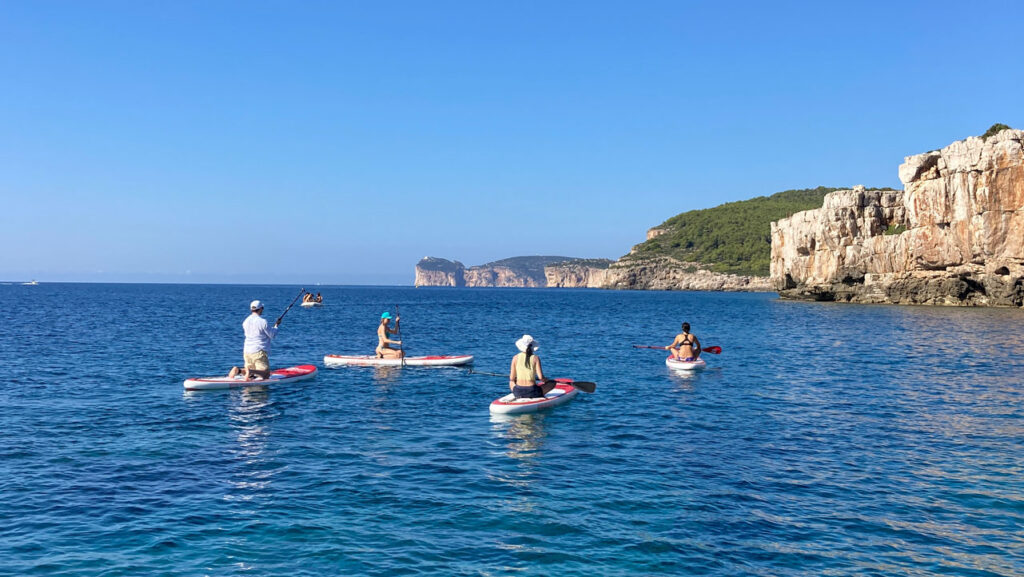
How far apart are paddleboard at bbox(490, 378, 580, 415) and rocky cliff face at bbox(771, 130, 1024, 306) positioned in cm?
6841

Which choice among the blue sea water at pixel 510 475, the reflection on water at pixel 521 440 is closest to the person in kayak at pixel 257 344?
the blue sea water at pixel 510 475

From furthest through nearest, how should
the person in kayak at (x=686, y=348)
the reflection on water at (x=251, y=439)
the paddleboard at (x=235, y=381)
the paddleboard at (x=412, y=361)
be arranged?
the paddleboard at (x=412, y=361) → the person in kayak at (x=686, y=348) → the paddleboard at (x=235, y=381) → the reflection on water at (x=251, y=439)

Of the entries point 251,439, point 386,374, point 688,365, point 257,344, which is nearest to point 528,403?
point 251,439

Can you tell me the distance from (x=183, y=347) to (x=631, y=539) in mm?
34592

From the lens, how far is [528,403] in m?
20.0

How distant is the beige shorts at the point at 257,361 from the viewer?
23.6 meters

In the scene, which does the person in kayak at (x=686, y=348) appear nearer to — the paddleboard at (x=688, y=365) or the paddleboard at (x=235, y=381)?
the paddleboard at (x=688, y=365)

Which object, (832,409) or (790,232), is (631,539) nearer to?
(832,409)

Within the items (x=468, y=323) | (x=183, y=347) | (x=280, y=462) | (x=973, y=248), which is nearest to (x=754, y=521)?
(x=280, y=462)

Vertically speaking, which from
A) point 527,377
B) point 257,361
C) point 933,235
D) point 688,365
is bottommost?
point 688,365

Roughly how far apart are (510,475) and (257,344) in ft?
42.3

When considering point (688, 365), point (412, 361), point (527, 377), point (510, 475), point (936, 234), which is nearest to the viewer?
point (510, 475)

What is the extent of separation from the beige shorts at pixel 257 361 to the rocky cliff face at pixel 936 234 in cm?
7379

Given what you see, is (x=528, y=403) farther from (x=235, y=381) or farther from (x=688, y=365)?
(x=688, y=365)
